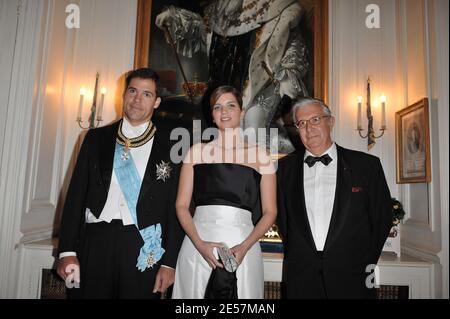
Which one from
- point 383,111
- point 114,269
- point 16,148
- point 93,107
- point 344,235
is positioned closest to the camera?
point 114,269

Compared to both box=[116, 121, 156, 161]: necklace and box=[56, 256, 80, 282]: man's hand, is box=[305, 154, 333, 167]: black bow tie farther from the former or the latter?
box=[56, 256, 80, 282]: man's hand

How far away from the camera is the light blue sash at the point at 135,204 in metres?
1.87

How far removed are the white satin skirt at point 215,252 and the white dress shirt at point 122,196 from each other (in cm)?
43

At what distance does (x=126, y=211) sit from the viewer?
190 cm

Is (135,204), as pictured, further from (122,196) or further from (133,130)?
(133,130)

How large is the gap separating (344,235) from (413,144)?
5.08 ft

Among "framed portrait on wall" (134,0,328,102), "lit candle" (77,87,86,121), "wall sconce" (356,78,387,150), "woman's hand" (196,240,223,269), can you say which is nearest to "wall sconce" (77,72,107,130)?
"lit candle" (77,87,86,121)

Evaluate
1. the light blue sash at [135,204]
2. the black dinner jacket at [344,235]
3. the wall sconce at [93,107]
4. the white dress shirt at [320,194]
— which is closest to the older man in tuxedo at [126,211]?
the light blue sash at [135,204]

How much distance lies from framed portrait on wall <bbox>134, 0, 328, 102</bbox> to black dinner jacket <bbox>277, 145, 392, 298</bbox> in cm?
168

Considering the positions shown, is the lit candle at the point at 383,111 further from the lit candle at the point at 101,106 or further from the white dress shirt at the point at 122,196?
the lit candle at the point at 101,106

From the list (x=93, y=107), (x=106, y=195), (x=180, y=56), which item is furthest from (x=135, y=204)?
(x=180, y=56)

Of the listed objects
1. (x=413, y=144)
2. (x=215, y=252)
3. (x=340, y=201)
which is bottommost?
(x=215, y=252)

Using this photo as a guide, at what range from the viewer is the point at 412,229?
9.48 feet

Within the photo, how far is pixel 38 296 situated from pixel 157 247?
1.58 m
